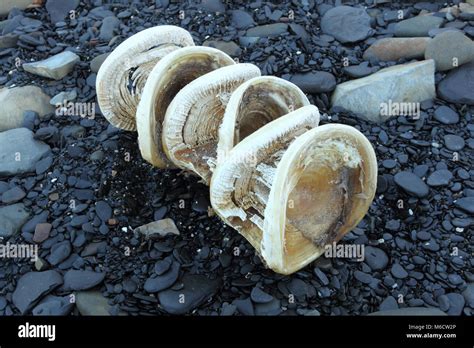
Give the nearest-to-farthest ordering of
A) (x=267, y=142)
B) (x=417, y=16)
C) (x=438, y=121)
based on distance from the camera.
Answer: (x=267, y=142) < (x=438, y=121) < (x=417, y=16)

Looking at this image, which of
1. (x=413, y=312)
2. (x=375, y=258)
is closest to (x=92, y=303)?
(x=375, y=258)

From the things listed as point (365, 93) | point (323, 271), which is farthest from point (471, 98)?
point (323, 271)

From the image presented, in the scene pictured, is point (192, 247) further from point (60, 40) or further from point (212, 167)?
point (60, 40)

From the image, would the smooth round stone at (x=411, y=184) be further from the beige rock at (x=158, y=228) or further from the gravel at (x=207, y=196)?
the beige rock at (x=158, y=228)

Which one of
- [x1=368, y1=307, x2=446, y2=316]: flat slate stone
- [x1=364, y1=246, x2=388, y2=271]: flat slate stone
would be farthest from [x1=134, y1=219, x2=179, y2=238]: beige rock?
[x1=368, y1=307, x2=446, y2=316]: flat slate stone

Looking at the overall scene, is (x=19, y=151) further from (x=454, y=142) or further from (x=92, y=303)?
(x=454, y=142)

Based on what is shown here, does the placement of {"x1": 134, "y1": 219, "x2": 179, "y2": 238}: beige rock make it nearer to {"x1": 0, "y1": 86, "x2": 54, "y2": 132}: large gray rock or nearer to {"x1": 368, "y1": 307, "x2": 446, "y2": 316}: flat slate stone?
{"x1": 368, "y1": 307, "x2": 446, "y2": 316}: flat slate stone

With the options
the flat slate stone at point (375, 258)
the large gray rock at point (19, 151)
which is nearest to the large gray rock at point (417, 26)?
the flat slate stone at point (375, 258)
